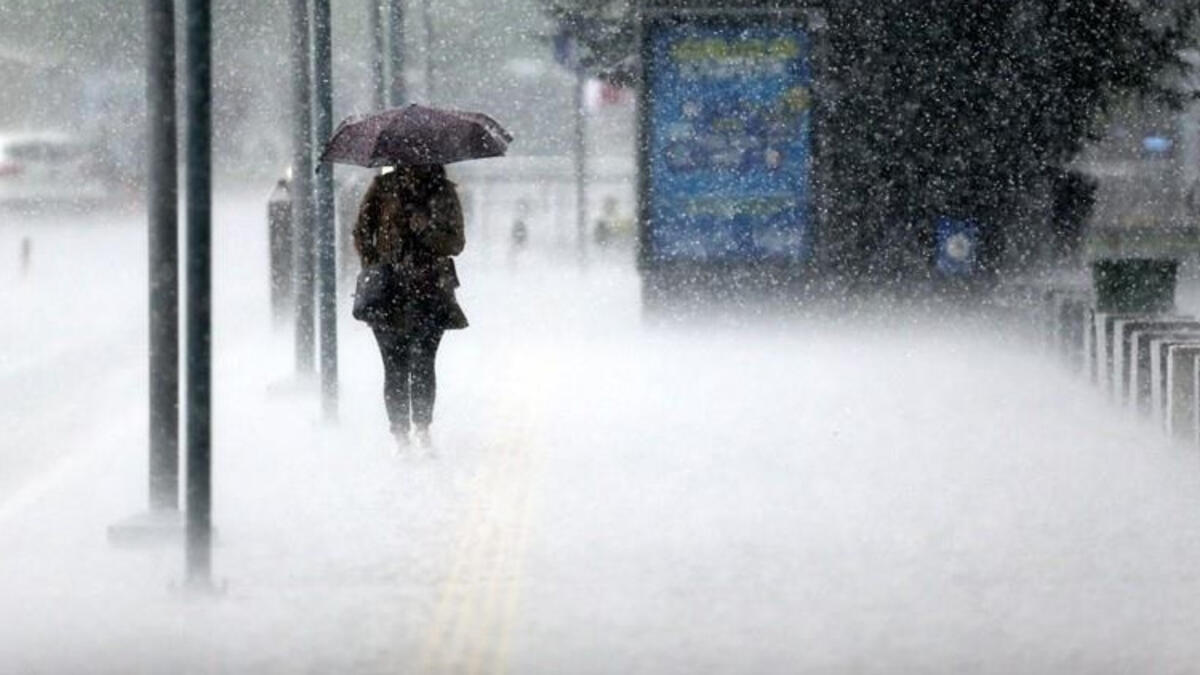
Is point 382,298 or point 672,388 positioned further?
point 672,388

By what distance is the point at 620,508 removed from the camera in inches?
481

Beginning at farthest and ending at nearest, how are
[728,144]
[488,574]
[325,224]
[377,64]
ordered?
1. [728,144]
2. [377,64]
3. [325,224]
4. [488,574]

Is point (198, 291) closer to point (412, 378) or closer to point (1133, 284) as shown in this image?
point (412, 378)

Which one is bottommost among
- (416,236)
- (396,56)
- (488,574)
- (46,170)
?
(488,574)

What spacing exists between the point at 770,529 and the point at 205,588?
275 cm

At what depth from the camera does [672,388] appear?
18109 mm

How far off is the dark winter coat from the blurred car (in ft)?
152

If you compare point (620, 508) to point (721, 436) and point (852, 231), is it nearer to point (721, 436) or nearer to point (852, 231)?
point (721, 436)

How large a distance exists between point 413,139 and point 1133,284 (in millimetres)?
6522

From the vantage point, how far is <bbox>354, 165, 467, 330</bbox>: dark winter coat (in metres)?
13.9

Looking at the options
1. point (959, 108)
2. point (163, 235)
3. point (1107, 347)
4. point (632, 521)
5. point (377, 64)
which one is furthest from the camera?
point (959, 108)

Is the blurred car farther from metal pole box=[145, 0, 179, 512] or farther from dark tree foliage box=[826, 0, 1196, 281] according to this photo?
metal pole box=[145, 0, 179, 512]

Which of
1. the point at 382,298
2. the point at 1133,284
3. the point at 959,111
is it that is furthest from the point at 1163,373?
the point at 959,111

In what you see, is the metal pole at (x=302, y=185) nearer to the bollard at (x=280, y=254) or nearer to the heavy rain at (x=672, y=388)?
the heavy rain at (x=672, y=388)
